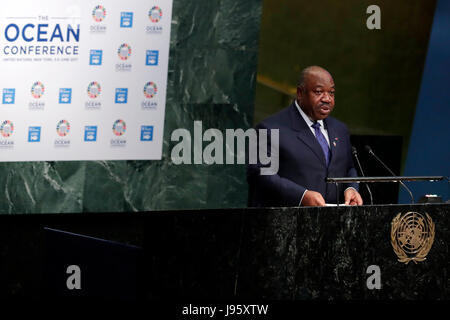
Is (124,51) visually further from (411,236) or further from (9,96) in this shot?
(411,236)

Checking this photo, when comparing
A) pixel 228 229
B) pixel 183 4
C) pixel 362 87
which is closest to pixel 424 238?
pixel 228 229

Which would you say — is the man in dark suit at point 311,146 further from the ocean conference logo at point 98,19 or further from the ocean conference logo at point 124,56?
the ocean conference logo at point 98,19

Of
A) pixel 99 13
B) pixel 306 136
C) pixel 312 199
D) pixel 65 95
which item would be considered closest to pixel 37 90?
pixel 65 95

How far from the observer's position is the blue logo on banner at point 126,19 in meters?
7.14

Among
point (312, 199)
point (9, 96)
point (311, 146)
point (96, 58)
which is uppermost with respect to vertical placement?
point (96, 58)

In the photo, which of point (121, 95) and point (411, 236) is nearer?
point (411, 236)

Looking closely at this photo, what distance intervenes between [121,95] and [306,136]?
184 centimetres

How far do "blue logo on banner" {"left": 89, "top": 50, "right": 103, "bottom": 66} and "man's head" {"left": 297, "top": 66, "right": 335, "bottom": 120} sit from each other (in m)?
1.79

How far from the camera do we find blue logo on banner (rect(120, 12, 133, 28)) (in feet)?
23.4

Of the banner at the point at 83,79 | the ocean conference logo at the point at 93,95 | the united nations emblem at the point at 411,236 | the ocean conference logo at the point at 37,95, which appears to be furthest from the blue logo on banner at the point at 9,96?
the united nations emblem at the point at 411,236

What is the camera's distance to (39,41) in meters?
6.90

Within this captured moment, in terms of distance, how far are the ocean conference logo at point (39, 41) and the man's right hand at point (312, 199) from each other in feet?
7.71

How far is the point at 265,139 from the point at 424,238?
119cm
